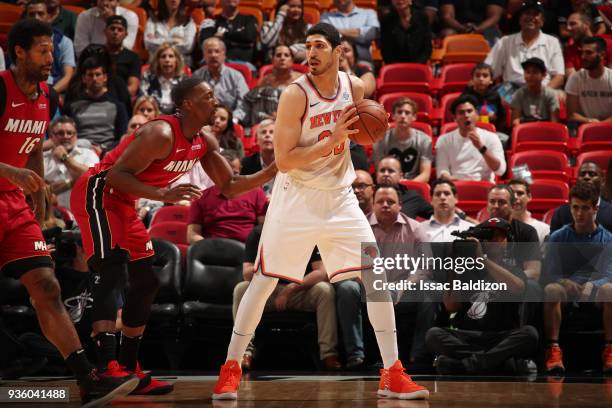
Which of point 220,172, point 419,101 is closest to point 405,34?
point 419,101

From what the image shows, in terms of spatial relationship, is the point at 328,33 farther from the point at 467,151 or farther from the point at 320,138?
the point at 467,151

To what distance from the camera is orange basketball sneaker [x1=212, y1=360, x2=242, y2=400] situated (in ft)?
16.0

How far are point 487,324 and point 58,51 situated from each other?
685cm

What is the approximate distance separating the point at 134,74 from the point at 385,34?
10.7 feet

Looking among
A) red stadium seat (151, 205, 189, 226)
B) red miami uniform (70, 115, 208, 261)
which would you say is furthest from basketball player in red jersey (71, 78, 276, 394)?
red stadium seat (151, 205, 189, 226)

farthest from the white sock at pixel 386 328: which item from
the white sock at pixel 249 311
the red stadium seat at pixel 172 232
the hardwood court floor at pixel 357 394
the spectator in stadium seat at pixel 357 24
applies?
the spectator in stadium seat at pixel 357 24

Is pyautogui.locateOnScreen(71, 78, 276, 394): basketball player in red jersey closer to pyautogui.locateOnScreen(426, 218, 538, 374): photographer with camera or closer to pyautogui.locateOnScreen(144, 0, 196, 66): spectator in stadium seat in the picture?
pyautogui.locateOnScreen(426, 218, 538, 374): photographer with camera

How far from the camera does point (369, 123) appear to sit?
4883 millimetres

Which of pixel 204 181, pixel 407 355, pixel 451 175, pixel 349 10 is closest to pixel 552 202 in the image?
pixel 451 175

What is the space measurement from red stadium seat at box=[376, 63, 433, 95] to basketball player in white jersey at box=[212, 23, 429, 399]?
6.21 metres

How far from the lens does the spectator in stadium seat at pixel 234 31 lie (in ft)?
38.2

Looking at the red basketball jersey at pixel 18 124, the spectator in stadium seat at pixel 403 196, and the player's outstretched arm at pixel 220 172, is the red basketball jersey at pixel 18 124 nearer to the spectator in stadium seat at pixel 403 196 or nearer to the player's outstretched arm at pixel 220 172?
the player's outstretched arm at pixel 220 172

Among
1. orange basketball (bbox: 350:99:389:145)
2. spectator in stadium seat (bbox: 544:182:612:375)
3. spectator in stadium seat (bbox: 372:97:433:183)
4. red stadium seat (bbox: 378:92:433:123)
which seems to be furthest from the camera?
red stadium seat (bbox: 378:92:433:123)

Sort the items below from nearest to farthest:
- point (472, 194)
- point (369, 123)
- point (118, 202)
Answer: point (369, 123), point (118, 202), point (472, 194)
